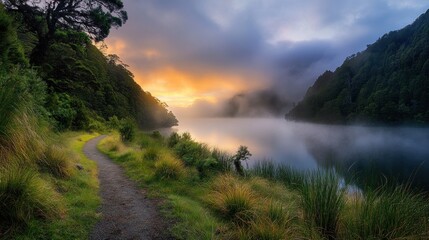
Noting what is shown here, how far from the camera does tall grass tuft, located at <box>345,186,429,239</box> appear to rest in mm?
4859

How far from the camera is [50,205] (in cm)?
562

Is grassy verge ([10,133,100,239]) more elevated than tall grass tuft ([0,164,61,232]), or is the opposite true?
tall grass tuft ([0,164,61,232])

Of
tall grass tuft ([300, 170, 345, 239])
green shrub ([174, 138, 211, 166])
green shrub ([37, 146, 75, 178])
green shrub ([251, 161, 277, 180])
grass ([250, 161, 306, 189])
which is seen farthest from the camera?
green shrub ([251, 161, 277, 180])

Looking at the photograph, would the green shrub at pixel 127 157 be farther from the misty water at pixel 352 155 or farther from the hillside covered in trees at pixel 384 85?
the hillside covered in trees at pixel 384 85

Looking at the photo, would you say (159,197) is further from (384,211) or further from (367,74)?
(367,74)

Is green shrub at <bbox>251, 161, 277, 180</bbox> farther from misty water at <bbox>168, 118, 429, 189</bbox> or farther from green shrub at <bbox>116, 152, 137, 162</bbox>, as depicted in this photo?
green shrub at <bbox>116, 152, 137, 162</bbox>

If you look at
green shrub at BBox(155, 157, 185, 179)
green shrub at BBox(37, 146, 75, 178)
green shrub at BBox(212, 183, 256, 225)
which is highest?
green shrub at BBox(37, 146, 75, 178)

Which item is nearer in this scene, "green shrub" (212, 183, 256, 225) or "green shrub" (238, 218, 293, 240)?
"green shrub" (238, 218, 293, 240)

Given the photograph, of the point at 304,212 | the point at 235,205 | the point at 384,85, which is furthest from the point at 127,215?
the point at 384,85

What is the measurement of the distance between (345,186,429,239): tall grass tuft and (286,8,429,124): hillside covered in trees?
415ft

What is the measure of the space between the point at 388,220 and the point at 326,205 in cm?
98

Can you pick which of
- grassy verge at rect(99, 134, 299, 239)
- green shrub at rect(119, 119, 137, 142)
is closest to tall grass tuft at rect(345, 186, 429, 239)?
grassy verge at rect(99, 134, 299, 239)

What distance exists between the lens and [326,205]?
550cm

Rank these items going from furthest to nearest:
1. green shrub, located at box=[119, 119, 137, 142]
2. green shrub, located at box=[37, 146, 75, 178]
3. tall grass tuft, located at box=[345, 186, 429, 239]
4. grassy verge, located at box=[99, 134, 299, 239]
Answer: green shrub, located at box=[119, 119, 137, 142] → green shrub, located at box=[37, 146, 75, 178] → grassy verge, located at box=[99, 134, 299, 239] → tall grass tuft, located at box=[345, 186, 429, 239]
